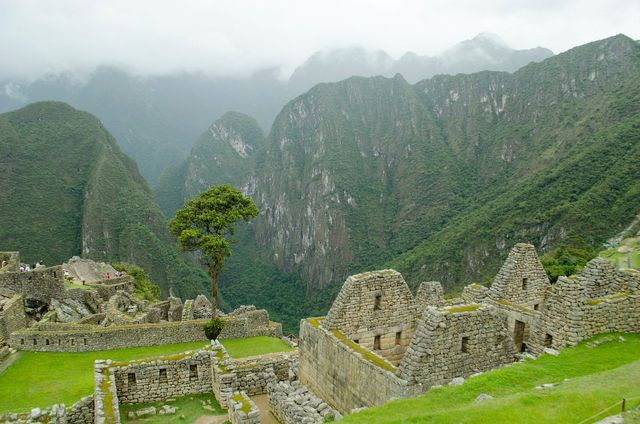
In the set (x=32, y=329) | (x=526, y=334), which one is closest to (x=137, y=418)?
(x=526, y=334)

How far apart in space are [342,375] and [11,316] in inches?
692

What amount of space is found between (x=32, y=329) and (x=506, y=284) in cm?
1834

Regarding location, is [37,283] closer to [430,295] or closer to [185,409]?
[185,409]

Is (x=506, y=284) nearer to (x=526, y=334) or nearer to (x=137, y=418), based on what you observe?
(x=526, y=334)

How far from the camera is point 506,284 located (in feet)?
32.3

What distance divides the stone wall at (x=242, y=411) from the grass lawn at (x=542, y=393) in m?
2.08

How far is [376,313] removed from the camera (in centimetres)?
884

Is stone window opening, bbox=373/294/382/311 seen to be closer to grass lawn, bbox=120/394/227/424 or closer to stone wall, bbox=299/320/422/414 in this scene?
stone wall, bbox=299/320/422/414

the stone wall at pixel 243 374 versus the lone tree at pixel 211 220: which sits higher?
the lone tree at pixel 211 220

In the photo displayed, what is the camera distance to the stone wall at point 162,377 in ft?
29.6

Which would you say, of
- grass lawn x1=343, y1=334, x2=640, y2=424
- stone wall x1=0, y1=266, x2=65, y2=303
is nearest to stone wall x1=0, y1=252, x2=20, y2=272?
stone wall x1=0, y1=266, x2=65, y2=303

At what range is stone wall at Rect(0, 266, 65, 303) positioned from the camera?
2350cm

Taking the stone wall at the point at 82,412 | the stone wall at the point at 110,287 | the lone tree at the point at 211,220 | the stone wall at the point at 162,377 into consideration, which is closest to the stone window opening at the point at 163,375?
the stone wall at the point at 162,377

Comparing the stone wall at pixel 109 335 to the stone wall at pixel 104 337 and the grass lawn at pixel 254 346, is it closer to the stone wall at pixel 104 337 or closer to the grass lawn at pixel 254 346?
the stone wall at pixel 104 337
